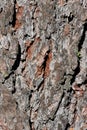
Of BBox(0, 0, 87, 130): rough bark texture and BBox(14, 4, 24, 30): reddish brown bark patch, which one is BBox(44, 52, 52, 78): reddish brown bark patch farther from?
BBox(14, 4, 24, 30): reddish brown bark patch

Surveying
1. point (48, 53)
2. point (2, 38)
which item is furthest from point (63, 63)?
point (2, 38)

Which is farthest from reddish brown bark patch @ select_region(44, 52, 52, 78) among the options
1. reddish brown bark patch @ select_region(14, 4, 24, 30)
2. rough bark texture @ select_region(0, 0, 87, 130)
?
reddish brown bark patch @ select_region(14, 4, 24, 30)

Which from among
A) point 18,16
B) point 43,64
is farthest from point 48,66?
point 18,16

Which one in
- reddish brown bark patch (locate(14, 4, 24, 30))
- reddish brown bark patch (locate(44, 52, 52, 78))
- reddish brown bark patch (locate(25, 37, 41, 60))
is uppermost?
reddish brown bark patch (locate(14, 4, 24, 30))

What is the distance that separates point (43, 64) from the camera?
4582mm

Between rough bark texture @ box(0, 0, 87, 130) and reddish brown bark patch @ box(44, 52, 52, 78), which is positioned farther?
reddish brown bark patch @ box(44, 52, 52, 78)

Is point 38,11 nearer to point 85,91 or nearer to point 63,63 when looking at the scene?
point 63,63

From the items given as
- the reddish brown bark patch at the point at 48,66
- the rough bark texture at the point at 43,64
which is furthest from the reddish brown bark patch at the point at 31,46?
the reddish brown bark patch at the point at 48,66

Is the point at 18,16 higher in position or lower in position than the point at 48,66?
higher

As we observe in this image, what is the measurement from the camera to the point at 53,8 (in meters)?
4.43

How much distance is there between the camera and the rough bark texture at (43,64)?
445cm

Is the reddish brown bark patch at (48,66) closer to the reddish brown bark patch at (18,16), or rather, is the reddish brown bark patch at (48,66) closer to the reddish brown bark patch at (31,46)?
the reddish brown bark patch at (31,46)

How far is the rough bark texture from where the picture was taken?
4449 mm

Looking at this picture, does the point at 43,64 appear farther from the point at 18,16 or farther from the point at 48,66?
the point at 18,16
